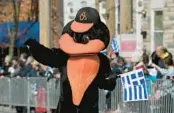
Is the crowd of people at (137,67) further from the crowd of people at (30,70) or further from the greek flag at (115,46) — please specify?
the greek flag at (115,46)

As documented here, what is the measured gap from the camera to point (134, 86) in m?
12.0

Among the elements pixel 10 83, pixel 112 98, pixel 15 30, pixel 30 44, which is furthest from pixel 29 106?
pixel 15 30

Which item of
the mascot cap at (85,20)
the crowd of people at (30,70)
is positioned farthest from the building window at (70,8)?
the mascot cap at (85,20)

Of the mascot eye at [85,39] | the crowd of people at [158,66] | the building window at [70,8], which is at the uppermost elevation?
the mascot eye at [85,39]

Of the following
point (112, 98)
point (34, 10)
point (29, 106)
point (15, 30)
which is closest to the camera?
point (112, 98)

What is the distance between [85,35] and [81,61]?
12.0 inches

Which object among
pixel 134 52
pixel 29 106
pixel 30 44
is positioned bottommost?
pixel 29 106

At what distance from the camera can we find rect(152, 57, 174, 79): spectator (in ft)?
38.4

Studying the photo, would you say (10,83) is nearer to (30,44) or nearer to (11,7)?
(30,44)

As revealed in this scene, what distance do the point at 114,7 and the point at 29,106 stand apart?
9.28m

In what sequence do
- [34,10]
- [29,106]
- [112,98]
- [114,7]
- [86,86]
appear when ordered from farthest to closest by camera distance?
[34,10], [114,7], [29,106], [112,98], [86,86]

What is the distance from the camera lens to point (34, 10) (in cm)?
3478

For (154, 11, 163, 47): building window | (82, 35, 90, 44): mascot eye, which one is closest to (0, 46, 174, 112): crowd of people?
(154, 11, 163, 47): building window

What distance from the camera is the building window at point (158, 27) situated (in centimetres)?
1870
